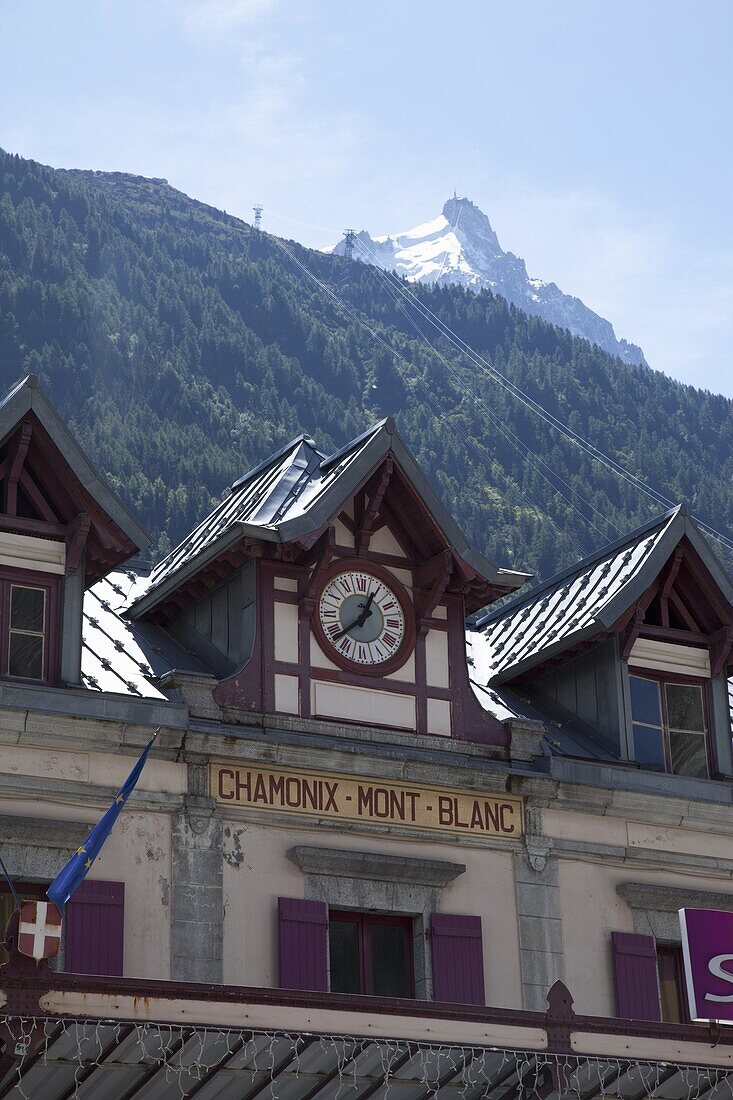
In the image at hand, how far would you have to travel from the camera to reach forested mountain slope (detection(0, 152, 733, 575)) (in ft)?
361

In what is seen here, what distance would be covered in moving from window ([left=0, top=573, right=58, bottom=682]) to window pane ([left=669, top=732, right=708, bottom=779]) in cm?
1028

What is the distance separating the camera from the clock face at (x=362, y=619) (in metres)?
25.9

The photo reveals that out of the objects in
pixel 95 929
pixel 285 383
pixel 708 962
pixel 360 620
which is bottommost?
pixel 708 962

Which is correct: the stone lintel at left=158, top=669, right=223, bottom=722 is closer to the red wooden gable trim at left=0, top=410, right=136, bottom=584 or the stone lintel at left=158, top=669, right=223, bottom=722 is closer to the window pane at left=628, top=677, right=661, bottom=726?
the red wooden gable trim at left=0, top=410, right=136, bottom=584

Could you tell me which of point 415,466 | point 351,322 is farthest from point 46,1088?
point 351,322

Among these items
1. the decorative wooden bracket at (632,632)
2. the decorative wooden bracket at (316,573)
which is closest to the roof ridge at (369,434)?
the decorative wooden bracket at (316,573)

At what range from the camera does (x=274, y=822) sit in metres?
24.3

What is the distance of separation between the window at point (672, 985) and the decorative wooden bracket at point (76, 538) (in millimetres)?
10524

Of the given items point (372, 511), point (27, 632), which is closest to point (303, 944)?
point (27, 632)

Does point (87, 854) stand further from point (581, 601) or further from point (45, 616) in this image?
point (581, 601)

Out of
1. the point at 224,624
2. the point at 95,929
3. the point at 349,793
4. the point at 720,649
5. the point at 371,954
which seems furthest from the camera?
the point at 720,649

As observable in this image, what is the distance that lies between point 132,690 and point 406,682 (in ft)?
13.8

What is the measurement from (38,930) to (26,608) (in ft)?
20.5

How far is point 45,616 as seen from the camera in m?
24.3
